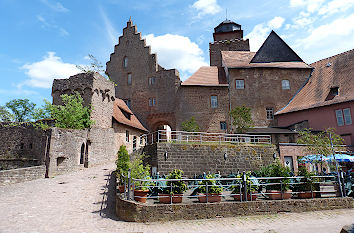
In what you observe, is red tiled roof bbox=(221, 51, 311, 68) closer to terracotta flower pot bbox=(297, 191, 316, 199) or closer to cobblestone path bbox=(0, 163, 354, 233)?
terracotta flower pot bbox=(297, 191, 316, 199)

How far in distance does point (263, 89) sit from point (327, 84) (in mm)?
6342

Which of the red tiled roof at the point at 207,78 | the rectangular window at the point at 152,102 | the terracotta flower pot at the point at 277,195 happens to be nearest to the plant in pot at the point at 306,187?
the terracotta flower pot at the point at 277,195

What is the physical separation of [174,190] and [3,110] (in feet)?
140

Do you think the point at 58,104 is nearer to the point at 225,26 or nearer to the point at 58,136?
the point at 58,136

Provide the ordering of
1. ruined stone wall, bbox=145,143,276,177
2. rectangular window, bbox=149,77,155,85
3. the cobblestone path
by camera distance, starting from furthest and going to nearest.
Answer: rectangular window, bbox=149,77,155,85, ruined stone wall, bbox=145,143,276,177, the cobblestone path

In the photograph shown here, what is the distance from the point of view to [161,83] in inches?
1187

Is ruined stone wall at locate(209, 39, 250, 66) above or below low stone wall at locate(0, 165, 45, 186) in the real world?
above

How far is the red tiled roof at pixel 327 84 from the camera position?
22812 millimetres

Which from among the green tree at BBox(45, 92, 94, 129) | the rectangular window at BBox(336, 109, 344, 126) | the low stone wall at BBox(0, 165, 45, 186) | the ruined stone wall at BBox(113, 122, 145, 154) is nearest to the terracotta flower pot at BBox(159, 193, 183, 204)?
the low stone wall at BBox(0, 165, 45, 186)

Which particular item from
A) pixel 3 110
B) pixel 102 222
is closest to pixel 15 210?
pixel 102 222

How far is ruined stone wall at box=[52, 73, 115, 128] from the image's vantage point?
21.3 metres

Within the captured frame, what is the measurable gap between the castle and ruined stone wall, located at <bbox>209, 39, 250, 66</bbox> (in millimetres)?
6249

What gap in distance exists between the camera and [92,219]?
8633mm

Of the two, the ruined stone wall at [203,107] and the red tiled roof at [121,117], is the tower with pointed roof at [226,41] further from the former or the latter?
the red tiled roof at [121,117]
